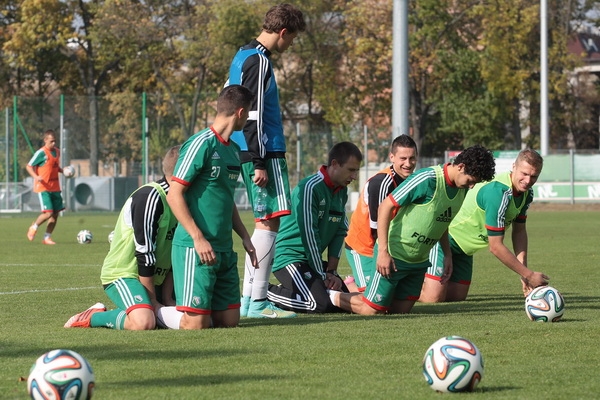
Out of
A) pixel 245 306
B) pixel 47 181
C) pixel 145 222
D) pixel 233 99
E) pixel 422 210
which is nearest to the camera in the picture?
pixel 233 99

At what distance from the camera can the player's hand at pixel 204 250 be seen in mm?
7895

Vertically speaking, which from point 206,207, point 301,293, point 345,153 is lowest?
point 301,293

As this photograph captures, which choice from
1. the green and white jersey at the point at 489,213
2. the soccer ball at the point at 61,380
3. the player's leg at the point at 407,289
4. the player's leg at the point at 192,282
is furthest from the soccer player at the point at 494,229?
the soccer ball at the point at 61,380

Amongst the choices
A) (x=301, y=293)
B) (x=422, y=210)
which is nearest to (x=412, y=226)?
(x=422, y=210)

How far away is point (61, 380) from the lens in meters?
5.24

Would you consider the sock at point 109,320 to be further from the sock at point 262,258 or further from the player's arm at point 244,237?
the sock at point 262,258

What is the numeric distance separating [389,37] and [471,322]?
40436 mm

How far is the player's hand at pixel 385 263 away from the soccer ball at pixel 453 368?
312 centimetres

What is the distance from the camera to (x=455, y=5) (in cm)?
4991

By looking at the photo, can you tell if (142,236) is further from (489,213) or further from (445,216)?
(489,213)

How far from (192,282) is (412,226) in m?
2.09

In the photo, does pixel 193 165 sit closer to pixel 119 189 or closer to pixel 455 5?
pixel 119 189

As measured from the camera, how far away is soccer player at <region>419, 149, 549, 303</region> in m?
9.60

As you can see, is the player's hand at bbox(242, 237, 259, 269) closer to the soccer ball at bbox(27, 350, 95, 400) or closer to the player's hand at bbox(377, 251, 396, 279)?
the player's hand at bbox(377, 251, 396, 279)
